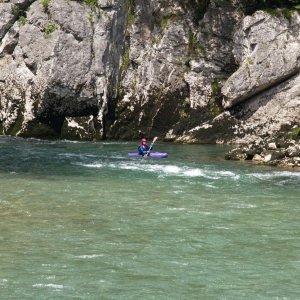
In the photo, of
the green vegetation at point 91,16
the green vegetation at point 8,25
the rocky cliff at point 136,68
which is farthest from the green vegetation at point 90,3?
the green vegetation at point 8,25

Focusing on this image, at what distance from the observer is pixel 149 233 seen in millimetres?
16375

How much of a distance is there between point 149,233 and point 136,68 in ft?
110

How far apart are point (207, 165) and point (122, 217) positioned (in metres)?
13.7

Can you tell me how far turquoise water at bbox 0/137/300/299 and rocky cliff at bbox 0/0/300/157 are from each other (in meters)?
17.3

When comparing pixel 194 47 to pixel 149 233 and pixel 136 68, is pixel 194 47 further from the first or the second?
pixel 149 233

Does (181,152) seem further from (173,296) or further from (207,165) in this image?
(173,296)

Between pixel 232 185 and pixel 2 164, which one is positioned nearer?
pixel 232 185

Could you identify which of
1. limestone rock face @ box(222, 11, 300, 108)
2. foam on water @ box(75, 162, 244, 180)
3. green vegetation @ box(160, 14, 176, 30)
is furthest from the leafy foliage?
foam on water @ box(75, 162, 244, 180)

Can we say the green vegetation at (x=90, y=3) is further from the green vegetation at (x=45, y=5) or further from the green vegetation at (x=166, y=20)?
the green vegetation at (x=166, y=20)

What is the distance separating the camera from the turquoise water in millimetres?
12289

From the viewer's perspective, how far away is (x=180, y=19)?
4828 cm

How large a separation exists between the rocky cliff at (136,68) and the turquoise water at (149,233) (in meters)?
17.3

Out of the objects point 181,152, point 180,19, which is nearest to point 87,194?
point 181,152

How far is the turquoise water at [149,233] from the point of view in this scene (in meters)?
12.3
